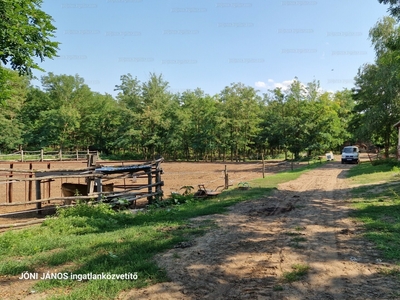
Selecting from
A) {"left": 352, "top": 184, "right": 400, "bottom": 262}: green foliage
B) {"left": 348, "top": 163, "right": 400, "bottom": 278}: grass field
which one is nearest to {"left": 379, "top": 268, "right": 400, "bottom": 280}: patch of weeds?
{"left": 348, "top": 163, "right": 400, "bottom": 278}: grass field

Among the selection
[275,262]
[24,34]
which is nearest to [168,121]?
[24,34]

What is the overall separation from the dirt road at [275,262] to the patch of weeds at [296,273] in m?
0.06

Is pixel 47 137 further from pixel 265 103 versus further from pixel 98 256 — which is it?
pixel 98 256

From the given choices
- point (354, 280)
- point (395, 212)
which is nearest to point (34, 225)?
point (354, 280)

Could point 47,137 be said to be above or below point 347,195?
above

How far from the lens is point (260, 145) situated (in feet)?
165

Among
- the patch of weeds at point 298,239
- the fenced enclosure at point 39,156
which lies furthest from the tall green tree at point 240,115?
the patch of weeds at point 298,239

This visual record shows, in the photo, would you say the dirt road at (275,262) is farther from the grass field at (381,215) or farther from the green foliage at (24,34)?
the green foliage at (24,34)

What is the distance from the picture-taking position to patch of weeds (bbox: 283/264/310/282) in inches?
156

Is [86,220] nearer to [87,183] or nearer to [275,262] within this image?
[87,183]

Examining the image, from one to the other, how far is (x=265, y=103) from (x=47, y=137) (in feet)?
133

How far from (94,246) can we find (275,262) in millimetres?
3233

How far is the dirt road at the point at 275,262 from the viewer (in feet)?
11.9

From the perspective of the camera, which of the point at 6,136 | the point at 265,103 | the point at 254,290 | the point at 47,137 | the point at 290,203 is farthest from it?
the point at 265,103
